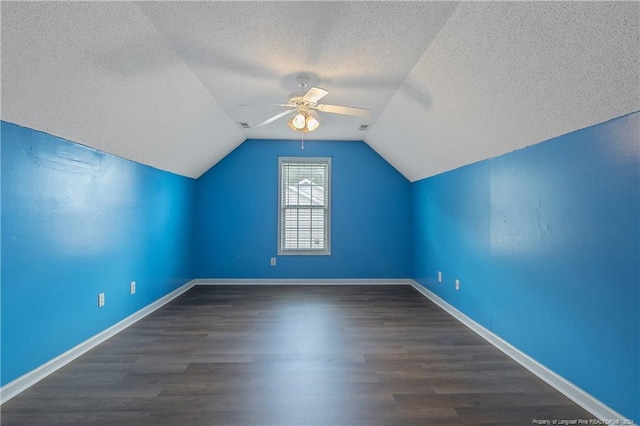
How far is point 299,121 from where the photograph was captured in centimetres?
252

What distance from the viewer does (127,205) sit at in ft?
10.1

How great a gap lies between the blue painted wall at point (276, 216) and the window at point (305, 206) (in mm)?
125

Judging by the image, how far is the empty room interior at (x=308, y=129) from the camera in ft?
5.30

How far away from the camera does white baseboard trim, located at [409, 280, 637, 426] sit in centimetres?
167

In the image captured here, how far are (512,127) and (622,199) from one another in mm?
890

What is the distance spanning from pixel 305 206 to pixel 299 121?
2.47 meters

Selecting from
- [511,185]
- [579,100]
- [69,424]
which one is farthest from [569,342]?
[69,424]

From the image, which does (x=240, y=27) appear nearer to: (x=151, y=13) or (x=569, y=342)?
(x=151, y=13)

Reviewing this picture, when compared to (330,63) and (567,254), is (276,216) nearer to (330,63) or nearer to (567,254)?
(330,63)

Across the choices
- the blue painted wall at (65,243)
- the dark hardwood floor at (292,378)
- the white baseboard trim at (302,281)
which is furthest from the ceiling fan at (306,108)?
the white baseboard trim at (302,281)

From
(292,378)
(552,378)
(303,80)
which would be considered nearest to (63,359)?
(292,378)

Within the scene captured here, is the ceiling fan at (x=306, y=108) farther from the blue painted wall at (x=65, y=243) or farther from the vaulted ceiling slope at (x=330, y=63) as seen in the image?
the blue painted wall at (x=65, y=243)

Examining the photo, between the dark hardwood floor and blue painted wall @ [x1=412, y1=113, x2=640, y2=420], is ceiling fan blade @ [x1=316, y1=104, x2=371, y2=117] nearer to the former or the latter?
blue painted wall @ [x1=412, y1=113, x2=640, y2=420]

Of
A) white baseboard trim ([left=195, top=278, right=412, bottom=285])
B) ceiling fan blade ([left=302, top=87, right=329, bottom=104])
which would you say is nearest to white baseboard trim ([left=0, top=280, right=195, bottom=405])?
white baseboard trim ([left=195, top=278, right=412, bottom=285])
